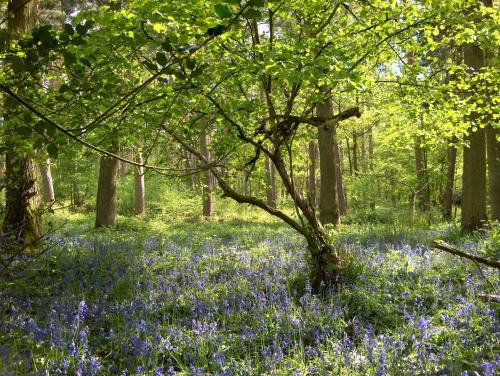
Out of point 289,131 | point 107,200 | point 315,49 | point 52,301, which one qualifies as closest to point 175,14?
point 315,49

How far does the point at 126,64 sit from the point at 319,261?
3.39 metres

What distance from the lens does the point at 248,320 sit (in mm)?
4504

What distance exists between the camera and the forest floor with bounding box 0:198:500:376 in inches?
135

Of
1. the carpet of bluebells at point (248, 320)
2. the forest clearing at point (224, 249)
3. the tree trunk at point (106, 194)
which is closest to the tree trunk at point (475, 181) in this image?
the forest clearing at point (224, 249)

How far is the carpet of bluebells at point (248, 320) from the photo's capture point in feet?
11.3

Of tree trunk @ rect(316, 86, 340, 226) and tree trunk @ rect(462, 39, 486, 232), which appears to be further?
tree trunk @ rect(316, 86, 340, 226)

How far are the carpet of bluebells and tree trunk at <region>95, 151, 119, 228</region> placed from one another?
21.1 feet

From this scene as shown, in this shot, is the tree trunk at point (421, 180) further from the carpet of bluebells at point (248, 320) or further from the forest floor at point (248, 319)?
the carpet of bluebells at point (248, 320)

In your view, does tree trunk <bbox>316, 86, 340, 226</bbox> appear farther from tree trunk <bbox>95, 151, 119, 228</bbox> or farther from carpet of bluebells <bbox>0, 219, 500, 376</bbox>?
tree trunk <bbox>95, 151, 119, 228</bbox>

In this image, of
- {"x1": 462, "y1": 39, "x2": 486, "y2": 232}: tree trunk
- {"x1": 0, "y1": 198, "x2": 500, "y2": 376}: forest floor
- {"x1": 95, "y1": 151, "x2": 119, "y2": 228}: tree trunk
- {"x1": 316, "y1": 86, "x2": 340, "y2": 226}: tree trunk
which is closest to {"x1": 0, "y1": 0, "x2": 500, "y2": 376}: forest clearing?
{"x1": 0, "y1": 198, "x2": 500, "y2": 376}: forest floor

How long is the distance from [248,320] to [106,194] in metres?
9.78

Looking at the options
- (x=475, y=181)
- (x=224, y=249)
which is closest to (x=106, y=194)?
(x=224, y=249)

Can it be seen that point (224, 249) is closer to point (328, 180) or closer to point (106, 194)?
point (328, 180)

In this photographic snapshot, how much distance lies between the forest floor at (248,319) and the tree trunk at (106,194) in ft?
20.5
